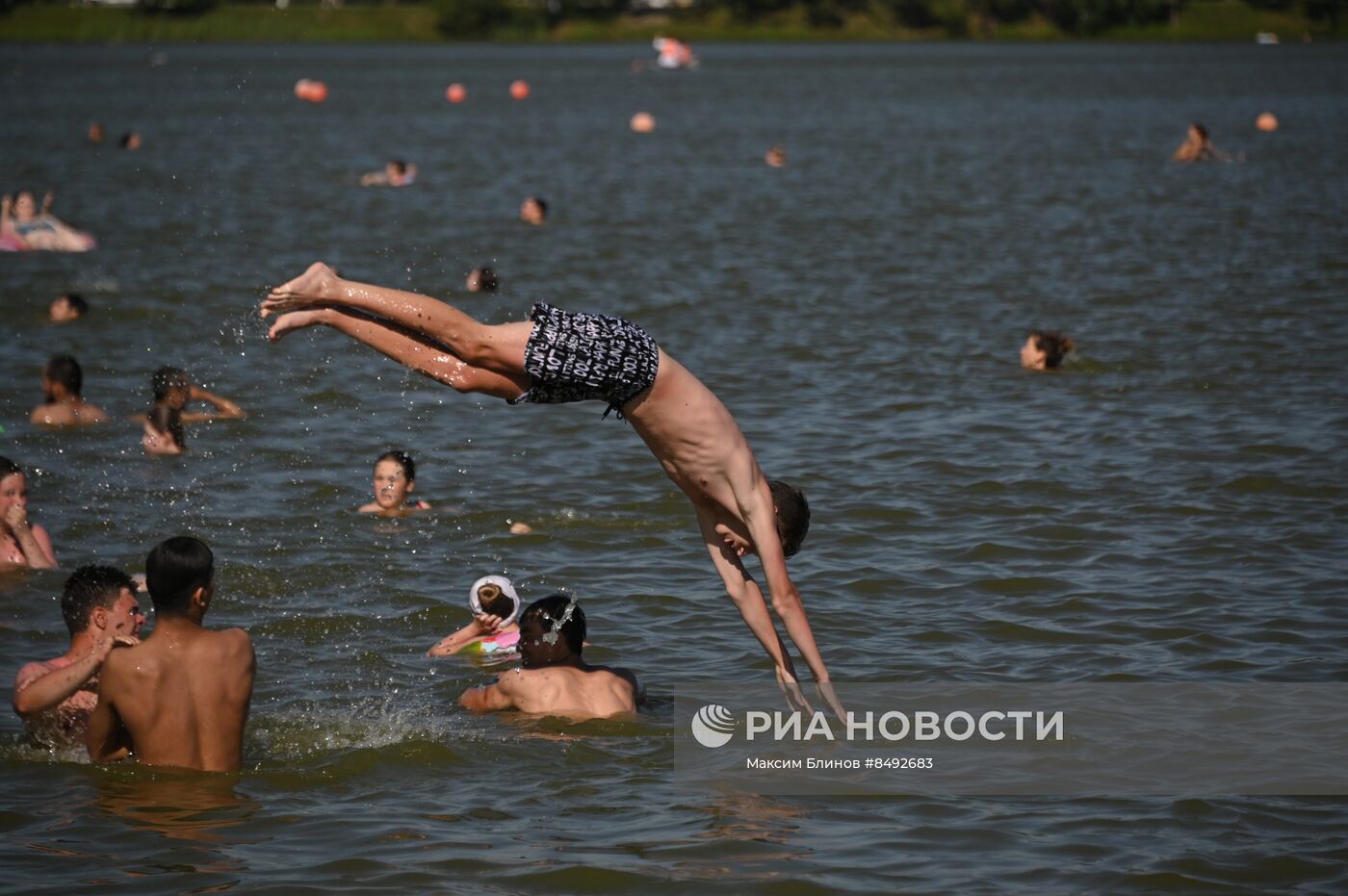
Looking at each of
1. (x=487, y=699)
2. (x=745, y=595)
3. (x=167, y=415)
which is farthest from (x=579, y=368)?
(x=167, y=415)

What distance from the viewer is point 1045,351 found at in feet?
62.9

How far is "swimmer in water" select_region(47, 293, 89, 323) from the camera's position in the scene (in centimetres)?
2252

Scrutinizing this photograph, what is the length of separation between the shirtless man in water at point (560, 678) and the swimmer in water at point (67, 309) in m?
14.5

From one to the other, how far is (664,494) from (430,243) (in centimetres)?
1715

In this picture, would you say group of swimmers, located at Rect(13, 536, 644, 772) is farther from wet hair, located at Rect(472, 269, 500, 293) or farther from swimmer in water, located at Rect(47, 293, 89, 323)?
wet hair, located at Rect(472, 269, 500, 293)

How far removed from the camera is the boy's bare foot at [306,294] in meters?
8.57

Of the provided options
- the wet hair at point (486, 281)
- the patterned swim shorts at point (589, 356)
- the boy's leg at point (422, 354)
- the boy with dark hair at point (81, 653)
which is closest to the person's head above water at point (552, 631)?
the boy's leg at point (422, 354)

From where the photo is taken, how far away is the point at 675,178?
4291 cm

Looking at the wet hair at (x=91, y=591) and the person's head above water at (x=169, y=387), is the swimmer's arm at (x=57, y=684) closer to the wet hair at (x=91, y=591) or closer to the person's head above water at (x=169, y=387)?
the wet hair at (x=91, y=591)

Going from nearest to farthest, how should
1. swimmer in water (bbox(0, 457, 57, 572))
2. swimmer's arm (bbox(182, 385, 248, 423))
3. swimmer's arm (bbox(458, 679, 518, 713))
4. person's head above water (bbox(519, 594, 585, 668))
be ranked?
person's head above water (bbox(519, 594, 585, 668)), swimmer's arm (bbox(458, 679, 518, 713)), swimmer in water (bbox(0, 457, 57, 572)), swimmer's arm (bbox(182, 385, 248, 423))

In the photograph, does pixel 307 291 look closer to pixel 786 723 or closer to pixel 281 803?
pixel 281 803

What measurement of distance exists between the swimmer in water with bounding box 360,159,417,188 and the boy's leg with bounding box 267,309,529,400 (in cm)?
3107

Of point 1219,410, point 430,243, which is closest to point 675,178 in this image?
point 430,243

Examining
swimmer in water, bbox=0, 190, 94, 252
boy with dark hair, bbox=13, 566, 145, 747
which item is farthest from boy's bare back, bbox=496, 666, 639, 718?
swimmer in water, bbox=0, 190, 94, 252
